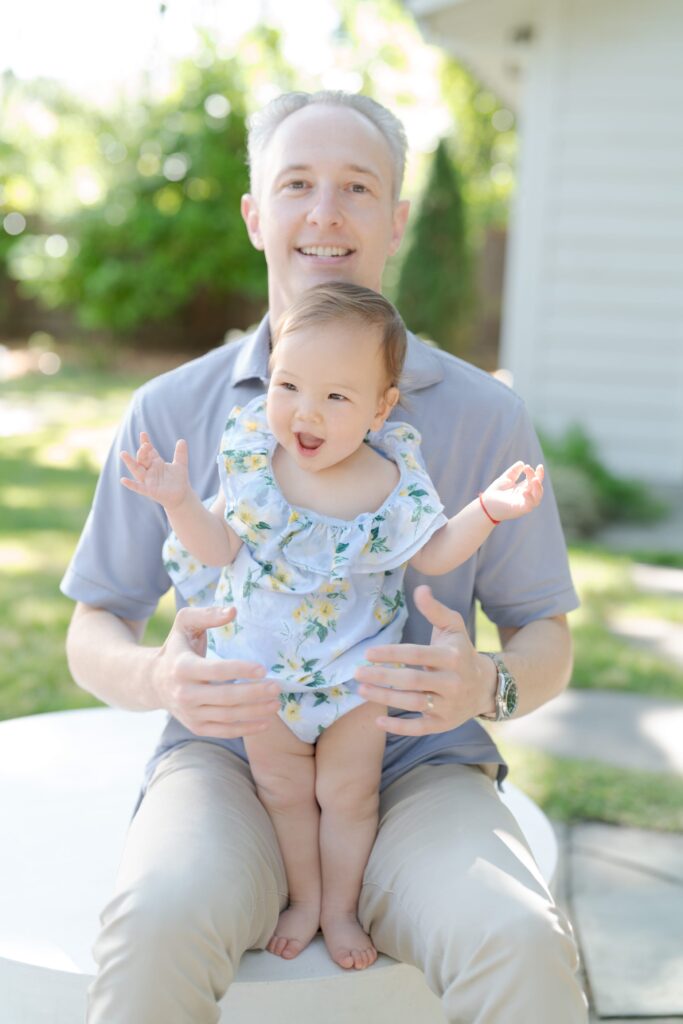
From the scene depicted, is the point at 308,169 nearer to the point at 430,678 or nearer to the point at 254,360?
the point at 254,360

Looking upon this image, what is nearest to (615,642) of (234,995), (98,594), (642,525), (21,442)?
(642,525)

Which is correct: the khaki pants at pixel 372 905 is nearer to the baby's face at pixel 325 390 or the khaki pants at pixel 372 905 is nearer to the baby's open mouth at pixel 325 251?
the baby's face at pixel 325 390

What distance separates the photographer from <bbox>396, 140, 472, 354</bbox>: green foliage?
1223 cm

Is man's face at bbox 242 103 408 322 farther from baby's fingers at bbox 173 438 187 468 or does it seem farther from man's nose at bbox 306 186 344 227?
baby's fingers at bbox 173 438 187 468

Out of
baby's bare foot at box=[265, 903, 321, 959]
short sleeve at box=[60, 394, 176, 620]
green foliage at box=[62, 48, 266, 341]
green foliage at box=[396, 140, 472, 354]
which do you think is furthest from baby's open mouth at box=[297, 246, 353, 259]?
green foliage at box=[62, 48, 266, 341]

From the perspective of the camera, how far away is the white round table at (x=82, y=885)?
171cm

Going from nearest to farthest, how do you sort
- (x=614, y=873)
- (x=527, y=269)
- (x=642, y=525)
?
(x=614, y=873) < (x=642, y=525) < (x=527, y=269)

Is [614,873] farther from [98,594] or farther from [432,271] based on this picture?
[432,271]

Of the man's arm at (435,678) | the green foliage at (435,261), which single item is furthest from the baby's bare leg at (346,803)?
the green foliage at (435,261)

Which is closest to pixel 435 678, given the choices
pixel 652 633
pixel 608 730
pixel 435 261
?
pixel 608 730

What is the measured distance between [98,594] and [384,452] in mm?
607

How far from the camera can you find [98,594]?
2180 millimetres

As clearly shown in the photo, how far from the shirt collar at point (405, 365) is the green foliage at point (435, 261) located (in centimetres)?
1023

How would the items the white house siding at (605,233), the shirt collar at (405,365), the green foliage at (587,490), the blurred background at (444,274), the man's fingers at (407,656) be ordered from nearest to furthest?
the man's fingers at (407,656) < the shirt collar at (405,365) < the blurred background at (444,274) < the green foliage at (587,490) < the white house siding at (605,233)
